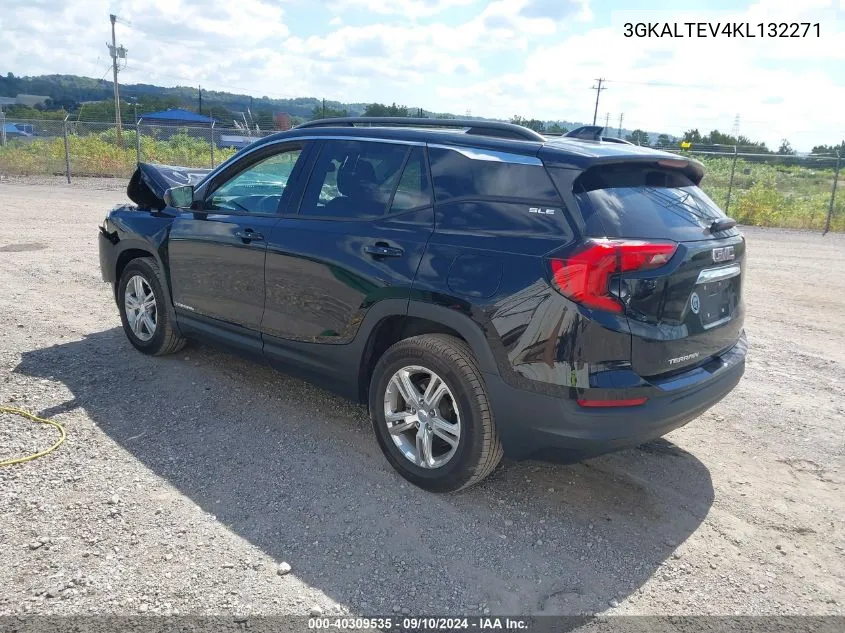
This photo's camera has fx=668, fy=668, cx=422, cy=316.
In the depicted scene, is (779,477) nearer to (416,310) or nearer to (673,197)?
(673,197)

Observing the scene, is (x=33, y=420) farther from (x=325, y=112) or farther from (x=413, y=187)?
(x=325, y=112)

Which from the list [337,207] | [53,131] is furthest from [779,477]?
[53,131]

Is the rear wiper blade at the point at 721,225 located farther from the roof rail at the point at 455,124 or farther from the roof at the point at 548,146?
the roof rail at the point at 455,124

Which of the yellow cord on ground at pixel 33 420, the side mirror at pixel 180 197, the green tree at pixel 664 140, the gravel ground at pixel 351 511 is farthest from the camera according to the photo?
the green tree at pixel 664 140

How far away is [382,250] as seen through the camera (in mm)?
3699

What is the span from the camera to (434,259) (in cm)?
345

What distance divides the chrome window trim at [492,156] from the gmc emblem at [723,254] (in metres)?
1.02

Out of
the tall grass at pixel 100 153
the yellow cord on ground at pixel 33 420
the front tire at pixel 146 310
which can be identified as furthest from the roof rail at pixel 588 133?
the tall grass at pixel 100 153

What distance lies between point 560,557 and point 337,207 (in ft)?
7.63

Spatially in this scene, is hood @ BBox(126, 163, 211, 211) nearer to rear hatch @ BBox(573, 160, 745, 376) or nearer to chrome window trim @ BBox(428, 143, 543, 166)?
chrome window trim @ BBox(428, 143, 543, 166)

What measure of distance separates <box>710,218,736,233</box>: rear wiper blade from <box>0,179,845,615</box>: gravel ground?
4.76 ft

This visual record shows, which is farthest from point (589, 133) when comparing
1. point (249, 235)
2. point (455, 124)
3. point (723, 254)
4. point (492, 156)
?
point (249, 235)

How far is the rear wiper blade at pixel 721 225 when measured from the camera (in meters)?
3.50

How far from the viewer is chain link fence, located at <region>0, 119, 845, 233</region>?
1766cm
